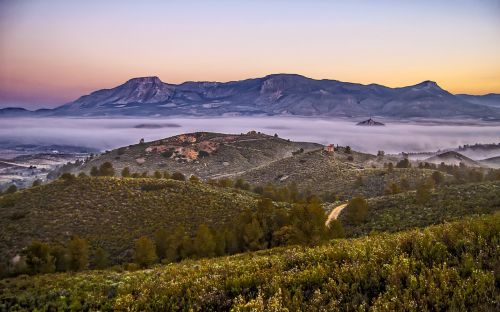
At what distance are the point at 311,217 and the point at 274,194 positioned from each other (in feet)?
160

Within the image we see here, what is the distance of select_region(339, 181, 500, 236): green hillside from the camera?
1729 inches

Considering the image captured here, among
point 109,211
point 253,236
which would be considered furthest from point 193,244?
point 109,211

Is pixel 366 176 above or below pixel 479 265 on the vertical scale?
below

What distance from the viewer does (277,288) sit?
1122cm

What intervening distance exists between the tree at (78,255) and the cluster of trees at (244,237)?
624cm

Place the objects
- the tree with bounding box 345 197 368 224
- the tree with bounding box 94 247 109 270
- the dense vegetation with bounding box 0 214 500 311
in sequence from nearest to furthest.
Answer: the dense vegetation with bounding box 0 214 500 311 → the tree with bounding box 94 247 109 270 → the tree with bounding box 345 197 368 224

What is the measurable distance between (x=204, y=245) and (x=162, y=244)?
787cm

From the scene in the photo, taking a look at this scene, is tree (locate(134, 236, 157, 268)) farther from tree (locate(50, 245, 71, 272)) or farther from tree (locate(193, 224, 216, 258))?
tree (locate(50, 245, 71, 272))

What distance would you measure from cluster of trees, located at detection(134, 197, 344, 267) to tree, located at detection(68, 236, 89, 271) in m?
6.24

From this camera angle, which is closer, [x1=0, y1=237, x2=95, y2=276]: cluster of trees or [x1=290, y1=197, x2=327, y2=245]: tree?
[x1=0, y1=237, x2=95, y2=276]: cluster of trees

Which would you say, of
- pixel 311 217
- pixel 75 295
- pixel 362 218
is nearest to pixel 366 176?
pixel 362 218

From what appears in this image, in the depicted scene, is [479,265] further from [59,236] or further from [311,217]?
[59,236]

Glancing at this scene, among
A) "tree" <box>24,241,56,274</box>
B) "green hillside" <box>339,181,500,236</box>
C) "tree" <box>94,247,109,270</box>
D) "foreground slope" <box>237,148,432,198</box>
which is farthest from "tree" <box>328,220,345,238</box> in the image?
"foreground slope" <box>237,148,432,198</box>

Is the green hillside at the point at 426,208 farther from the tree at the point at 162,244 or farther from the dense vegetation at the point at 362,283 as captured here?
the dense vegetation at the point at 362,283
